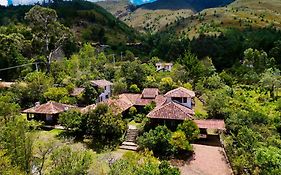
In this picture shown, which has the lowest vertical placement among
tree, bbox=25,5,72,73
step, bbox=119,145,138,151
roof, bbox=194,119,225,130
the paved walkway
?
the paved walkway

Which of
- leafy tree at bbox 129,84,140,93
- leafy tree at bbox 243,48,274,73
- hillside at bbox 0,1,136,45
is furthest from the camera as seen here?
hillside at bbox 0,1,136,45

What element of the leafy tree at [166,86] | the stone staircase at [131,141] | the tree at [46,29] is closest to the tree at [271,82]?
the leafy tree at [166,86]

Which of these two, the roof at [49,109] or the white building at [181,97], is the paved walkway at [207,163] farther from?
the roof at [49,109]

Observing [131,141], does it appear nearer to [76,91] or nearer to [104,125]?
[104,125]

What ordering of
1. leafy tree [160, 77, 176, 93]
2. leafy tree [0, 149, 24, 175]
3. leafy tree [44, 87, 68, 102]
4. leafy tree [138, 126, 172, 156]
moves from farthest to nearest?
leafy tree [160, 77, 176, 93], leafy tree [44, 87, 68, 102], leafy tree [138, 126, 172, 156], leafy tree [0, 149, 24, 175]

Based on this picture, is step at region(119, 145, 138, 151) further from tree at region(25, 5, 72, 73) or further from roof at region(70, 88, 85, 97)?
tree at region(25, 5, 72, 73)

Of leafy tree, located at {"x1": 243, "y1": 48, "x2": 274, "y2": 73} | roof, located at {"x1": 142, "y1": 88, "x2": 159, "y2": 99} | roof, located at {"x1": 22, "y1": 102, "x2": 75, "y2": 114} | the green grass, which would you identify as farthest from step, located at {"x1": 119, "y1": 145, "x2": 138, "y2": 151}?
leafy tree, located at {"x1": 243, "y1": 48, "x2": 274, "y2": 73}
